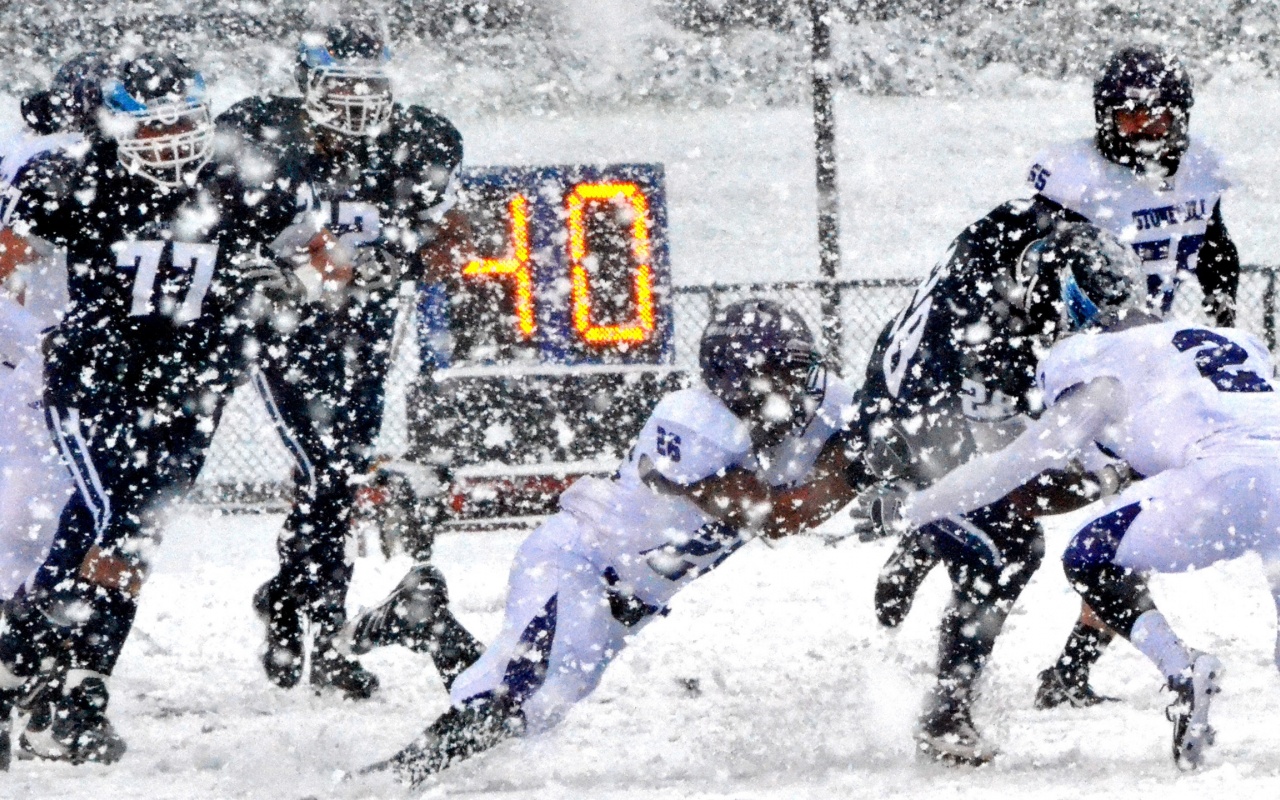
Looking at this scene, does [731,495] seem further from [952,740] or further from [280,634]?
[280,634]

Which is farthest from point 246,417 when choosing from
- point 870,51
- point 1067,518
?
point 870,51

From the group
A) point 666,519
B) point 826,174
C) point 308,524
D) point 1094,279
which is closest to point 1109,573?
point 1094,279

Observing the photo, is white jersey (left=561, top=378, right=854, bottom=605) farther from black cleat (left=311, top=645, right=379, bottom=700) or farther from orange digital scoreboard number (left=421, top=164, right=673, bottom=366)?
orange digital scoreboard number (left=421, top=164, right=673, bottom=366)

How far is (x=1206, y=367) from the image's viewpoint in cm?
335

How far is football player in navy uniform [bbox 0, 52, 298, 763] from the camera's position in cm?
381

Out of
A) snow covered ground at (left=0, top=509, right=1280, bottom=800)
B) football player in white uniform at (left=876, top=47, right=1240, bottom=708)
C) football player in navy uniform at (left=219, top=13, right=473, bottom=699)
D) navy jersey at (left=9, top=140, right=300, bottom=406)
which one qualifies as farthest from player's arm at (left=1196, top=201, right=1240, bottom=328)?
navy jersey at (left=9, top=140, right=300, bottom=406)

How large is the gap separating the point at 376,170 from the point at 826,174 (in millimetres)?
5768

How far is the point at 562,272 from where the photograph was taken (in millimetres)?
8188

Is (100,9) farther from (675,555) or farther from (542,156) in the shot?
(675,555)

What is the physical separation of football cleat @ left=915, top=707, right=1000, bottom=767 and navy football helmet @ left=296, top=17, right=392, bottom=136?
7.63 feet

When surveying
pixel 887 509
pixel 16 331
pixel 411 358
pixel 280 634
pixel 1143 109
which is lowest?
pixel 411 358

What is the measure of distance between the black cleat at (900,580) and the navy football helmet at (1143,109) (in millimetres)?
1358

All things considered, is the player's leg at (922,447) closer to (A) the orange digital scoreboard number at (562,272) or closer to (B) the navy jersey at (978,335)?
(B) the navy jersey at (978,335)

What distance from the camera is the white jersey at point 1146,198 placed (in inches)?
158
